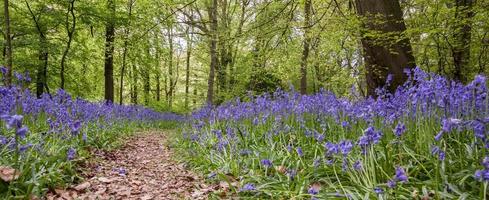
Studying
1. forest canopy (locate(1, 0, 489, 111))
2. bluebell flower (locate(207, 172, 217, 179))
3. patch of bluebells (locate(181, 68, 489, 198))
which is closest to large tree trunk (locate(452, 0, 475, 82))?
forest canopy (locate(1, 0, 489, 111))

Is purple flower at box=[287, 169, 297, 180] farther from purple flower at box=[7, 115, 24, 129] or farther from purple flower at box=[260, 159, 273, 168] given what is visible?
purple flower at box=[7, 115, 24, 129]

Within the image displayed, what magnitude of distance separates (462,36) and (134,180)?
616 centimetres

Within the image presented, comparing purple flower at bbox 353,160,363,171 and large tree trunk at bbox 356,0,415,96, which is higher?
large tree trunk at bbox 356,0,415,96

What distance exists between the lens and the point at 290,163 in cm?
332

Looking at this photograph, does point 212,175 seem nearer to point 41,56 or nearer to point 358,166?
point 358,166

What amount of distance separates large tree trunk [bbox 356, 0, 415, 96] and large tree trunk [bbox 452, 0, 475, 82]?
80 cm

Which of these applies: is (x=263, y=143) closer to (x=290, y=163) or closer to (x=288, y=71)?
(x=290, y=163)

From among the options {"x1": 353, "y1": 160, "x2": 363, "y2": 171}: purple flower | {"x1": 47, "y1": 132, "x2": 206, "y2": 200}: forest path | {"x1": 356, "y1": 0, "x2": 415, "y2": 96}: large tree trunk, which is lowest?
{"x1": 47, "y1": 132, "x2": 206, "y2": 200}: forest path

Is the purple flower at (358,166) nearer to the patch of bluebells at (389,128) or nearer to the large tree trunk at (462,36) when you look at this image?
the patch of bluebells at (389,128)

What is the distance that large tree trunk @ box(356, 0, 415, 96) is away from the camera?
18.9 ft

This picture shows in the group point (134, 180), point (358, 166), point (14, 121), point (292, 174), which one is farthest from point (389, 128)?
point (14, 121)

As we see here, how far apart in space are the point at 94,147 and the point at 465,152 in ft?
15.4

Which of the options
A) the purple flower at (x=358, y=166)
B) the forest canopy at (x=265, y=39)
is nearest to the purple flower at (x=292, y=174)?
the purple flower at (x=358, y=166)

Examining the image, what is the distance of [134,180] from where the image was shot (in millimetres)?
3934
